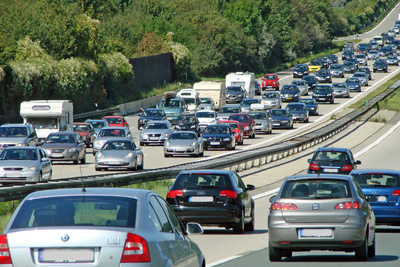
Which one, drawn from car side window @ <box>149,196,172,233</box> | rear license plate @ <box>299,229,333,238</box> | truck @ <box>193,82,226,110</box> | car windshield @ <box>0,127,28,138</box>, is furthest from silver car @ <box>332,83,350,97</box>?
car side window @ <box>149,196,172,233</box>

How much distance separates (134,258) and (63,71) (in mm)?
53541

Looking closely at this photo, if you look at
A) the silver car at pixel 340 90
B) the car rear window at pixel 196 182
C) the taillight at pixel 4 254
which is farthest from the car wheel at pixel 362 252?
the silver car at pixel 340 90

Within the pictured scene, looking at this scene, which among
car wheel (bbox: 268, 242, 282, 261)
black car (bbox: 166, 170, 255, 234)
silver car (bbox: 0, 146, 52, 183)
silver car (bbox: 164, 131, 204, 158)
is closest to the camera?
car wheel (bbox: 268, 242, 282, 261)

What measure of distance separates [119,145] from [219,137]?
1038 centimetres

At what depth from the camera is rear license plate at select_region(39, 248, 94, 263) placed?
692cm

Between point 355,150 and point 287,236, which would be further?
point 355,150

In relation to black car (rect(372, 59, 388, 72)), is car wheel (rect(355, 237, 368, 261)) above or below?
above

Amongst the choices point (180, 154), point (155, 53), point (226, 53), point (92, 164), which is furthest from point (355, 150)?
point (226, 53)

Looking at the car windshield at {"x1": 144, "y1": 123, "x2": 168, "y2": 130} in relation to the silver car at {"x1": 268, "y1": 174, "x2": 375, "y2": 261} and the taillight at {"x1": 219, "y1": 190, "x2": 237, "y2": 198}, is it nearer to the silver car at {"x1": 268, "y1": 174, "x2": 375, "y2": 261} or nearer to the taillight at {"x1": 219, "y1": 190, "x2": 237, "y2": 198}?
the taillight at {"x1": 219, "y1": 190, "x2": 237, "y2": 198}

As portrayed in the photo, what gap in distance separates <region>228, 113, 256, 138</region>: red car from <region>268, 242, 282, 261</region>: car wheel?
37357 millimetres

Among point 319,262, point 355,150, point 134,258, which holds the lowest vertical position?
point 355,150

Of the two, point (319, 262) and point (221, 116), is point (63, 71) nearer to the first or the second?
point (221, 116)

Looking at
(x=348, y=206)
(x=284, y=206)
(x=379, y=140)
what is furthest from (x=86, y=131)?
(x=348, y=206)

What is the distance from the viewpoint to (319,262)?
13.6 m
